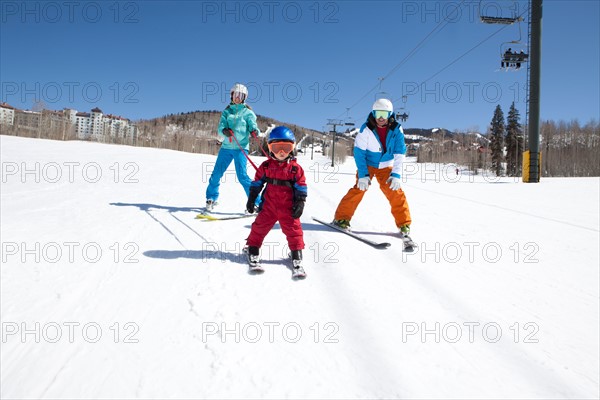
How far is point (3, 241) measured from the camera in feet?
9.73

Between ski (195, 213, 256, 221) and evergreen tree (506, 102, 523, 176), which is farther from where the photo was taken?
evergreen tree (506, 102, 523, 176)

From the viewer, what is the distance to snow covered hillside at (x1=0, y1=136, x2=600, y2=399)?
4.32 ft

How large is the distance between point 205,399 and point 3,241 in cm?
310

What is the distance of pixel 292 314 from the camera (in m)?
1.82

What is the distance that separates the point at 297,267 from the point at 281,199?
618 millimetres

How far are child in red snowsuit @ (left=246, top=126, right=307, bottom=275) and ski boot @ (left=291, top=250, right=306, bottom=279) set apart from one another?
41 mm

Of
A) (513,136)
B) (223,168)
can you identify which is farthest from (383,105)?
(513,136)

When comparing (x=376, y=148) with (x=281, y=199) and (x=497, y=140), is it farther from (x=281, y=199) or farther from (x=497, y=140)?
(x=497, y=140)

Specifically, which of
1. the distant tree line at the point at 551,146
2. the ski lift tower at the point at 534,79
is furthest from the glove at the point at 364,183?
the distant tree line at the point at 551,146

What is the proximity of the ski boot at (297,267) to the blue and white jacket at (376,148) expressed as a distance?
5.61 ft

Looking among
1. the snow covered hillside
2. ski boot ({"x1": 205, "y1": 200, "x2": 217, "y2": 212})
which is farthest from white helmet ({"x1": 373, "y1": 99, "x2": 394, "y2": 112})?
ski boot ({"x1": 205, "y1": 200, "x2": 217, "y2": 212})

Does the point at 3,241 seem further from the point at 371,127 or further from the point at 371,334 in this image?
the point at 371,127

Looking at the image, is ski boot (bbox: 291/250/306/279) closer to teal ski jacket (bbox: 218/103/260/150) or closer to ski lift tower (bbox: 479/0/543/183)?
teal ski jacket (bbox: 218/103/260/150)

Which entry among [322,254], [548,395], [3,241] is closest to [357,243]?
[322,254]
